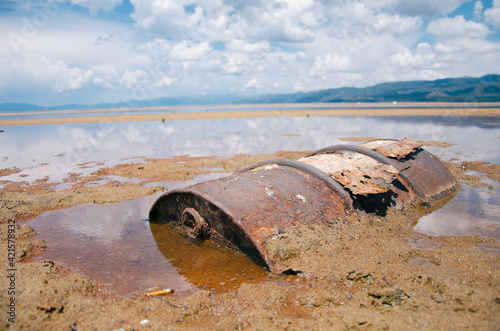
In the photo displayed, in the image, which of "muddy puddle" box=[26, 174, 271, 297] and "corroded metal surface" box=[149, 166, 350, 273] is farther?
"corroded metal surface" box=[149, 166, 350, 273]

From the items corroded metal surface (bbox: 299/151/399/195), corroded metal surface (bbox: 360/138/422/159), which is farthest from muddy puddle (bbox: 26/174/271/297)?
corroded metal surface (bbox: 360/138/422/159)

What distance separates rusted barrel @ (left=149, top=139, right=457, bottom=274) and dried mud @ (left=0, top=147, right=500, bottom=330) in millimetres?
278

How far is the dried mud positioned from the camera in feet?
9.96

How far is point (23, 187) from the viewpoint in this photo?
9445 millimetres

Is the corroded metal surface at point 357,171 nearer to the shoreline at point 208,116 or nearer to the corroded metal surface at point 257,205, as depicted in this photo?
the corroded metal surface at point 257,205

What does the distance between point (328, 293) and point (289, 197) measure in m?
1.73

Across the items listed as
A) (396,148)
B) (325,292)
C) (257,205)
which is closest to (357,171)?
(396,148)

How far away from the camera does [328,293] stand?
141 inches

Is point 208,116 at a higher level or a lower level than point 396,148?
higher

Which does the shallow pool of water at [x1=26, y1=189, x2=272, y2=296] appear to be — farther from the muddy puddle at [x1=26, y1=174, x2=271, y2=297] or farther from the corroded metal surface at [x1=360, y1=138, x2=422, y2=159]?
the corroded metal surface at [x1=360, y1=138, x2=422, y2=159]

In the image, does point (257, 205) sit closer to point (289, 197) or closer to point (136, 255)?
Answer: point (289, 197)

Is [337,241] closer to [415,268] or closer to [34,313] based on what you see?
[415,268]

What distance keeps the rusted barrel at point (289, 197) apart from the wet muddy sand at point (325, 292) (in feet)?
0.96

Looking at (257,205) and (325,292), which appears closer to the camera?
(325,292)
